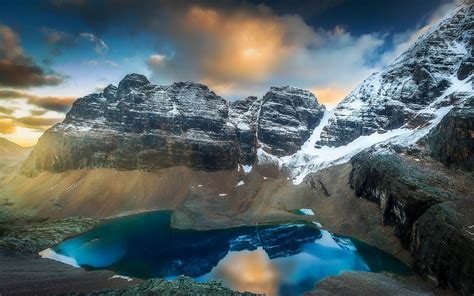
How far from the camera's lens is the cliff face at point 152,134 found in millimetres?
161500

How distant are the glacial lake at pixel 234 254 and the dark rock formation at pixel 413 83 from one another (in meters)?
82.5

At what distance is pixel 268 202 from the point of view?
12875 centimetres

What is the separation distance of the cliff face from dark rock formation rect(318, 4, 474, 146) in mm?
31191

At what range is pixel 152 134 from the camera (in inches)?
6722

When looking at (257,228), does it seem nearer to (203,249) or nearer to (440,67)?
(203,249)

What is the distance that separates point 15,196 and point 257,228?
393 ft

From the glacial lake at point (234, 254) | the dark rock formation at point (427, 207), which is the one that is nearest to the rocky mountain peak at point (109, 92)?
the glacial lake at point (234, 254)

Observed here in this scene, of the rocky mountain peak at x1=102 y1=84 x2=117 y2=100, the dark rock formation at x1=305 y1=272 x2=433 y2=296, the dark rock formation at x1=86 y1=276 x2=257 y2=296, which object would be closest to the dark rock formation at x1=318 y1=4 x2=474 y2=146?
the dark rock formation at x1=305 y1=272 x2=433 y2=296

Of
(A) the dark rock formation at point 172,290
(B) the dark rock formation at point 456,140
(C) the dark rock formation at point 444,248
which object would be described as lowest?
(A) the dark rock formation at point 172,290

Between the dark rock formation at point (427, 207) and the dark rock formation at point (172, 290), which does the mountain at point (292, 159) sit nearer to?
the dark rock formation at point (427, 207)

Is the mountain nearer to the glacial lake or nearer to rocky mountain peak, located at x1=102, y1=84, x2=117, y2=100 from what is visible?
rocky mountain peak, located at x1=102, y1=84, x2=117, y2=100

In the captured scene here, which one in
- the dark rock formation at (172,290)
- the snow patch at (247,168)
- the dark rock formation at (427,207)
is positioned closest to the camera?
the dark rock formation at (172,290)

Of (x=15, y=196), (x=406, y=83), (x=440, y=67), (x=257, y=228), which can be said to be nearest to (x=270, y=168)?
(x=257, y=228)

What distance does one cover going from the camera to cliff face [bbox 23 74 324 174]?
162m
